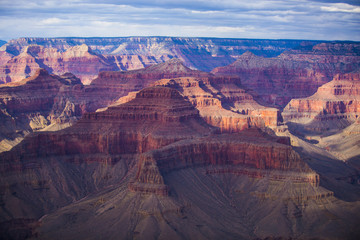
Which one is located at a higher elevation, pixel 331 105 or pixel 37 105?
pixel 37 105

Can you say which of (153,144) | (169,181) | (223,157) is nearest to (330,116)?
(153,144)

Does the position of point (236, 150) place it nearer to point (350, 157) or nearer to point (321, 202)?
point (321, 202)

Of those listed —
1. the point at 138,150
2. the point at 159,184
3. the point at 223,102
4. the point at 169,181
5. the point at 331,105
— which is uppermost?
the point at 159,184

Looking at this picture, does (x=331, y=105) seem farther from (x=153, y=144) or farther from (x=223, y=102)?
(x=153, y=144)

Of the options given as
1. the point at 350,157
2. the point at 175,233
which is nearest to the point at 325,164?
the point at 350,157

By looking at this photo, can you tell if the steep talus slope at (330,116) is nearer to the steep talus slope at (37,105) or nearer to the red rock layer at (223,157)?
the red rock layer at (223,157)

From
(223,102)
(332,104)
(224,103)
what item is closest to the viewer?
(223,102)

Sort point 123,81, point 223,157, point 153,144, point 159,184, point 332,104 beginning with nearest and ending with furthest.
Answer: point 159,184, point 223,157, point 153,144, point 123,81, point 332,104
